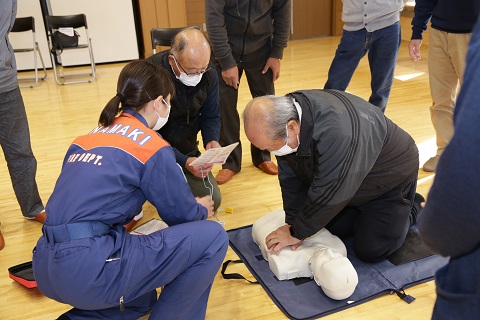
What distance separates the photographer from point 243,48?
297cm

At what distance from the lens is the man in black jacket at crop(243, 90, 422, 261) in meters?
1.81

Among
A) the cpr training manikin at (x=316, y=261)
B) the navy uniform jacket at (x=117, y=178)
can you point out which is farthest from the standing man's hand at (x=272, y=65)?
the navy uniform jacket at (x=117, y=178)

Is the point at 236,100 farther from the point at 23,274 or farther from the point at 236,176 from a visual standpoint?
the point at 23,274

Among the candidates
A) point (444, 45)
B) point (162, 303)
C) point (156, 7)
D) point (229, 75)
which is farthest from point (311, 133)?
point (156, 7)

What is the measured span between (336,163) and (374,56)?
1579mm

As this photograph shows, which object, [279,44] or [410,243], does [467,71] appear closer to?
[410,243]

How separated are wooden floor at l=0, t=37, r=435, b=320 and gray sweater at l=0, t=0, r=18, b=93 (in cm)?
79

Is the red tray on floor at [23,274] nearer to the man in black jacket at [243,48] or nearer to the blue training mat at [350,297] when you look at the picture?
the blue training mat at [350,297]

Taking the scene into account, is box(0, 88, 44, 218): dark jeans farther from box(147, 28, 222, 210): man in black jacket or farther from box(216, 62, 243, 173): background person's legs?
box(216, 62, 243, 173): background person's legs

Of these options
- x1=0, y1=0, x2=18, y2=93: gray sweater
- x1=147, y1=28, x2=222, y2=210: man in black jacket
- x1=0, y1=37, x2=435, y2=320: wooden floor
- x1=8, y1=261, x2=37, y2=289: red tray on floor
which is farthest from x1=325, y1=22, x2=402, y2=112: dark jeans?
x1=8, y1=261, x2=37, y2=289: red tray on floor

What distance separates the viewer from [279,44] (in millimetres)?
3043

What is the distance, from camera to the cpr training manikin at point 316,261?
192 centimetres

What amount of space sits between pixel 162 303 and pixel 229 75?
1572mm

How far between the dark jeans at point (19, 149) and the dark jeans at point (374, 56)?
6.18 feet
